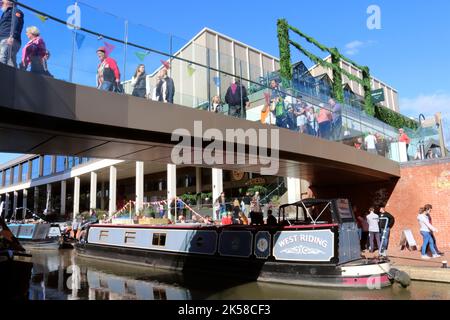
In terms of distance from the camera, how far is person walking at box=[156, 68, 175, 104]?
8031 millimetres

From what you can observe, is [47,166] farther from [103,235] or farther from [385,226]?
[385,226]

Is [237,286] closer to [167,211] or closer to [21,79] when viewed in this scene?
[21,79]

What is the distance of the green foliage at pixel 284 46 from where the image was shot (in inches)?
981

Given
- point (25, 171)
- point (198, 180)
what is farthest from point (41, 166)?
point (198, 180)

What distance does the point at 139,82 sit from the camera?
7766mm

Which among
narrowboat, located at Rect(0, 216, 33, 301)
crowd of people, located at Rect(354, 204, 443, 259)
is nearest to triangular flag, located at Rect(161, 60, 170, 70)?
narrowboat, located at Rect(0, 216, 33, 301)

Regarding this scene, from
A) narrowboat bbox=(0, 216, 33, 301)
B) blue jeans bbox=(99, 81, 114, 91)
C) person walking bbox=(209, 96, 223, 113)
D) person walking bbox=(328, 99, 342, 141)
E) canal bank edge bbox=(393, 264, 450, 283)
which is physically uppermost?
person walking bbox=(328, 99, 342, 141)

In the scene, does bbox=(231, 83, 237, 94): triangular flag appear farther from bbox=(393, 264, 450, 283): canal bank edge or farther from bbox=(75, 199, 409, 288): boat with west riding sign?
bbox=(393, 264, 450, 283): canal bank edge

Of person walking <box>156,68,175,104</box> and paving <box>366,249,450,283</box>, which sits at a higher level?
person walking <box>156,68,175,104</box>

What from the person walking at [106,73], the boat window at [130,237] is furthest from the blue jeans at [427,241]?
the boat window at [130,237]

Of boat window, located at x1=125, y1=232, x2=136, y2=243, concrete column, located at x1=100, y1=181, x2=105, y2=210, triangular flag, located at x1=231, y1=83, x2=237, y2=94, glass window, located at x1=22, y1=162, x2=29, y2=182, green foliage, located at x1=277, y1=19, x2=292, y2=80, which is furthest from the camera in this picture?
glass window, located at x1=22, y1=162, x2=29, y2=182

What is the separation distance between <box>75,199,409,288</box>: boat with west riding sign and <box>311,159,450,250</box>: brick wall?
8.79ft
